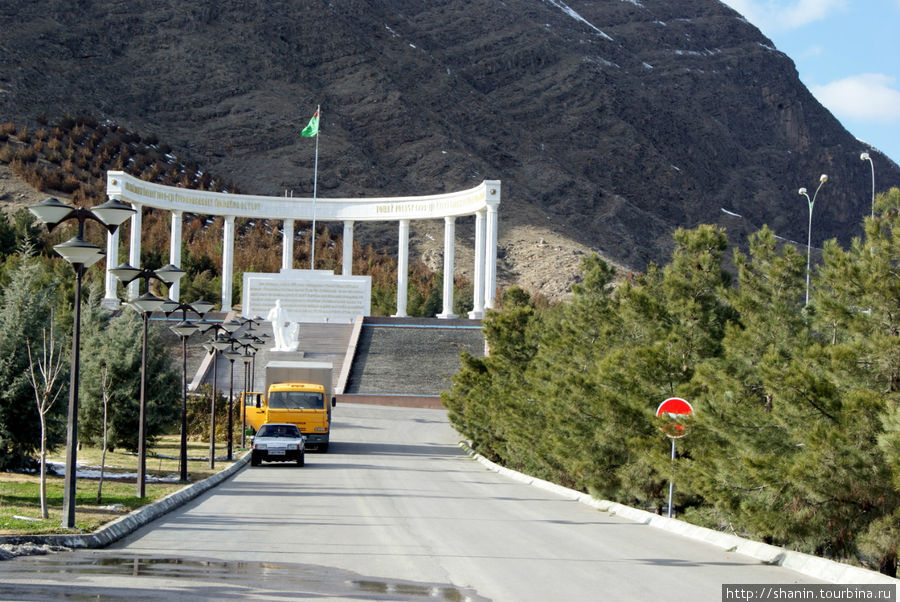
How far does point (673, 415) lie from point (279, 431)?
13847 mm

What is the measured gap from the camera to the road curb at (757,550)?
1038 centimetres

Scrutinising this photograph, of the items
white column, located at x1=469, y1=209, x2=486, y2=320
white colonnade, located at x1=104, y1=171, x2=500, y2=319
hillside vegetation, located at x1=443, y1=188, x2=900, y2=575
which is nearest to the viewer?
hillside vegetation, located at x1=443, y1=188, x2=900, y2=575

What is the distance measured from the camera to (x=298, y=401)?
32500 millimetres

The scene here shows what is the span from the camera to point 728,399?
14.9 metres

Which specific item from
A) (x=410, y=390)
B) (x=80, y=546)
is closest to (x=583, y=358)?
(x=80, y=546)

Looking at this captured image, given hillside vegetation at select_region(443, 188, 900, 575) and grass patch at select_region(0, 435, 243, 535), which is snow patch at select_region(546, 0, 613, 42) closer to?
grass patch at select_region(0, 435, 243, 535)

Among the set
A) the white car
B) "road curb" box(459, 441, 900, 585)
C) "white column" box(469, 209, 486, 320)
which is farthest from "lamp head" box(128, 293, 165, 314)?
"white column" box(469, 209, 486, 320)

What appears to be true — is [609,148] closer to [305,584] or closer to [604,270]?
[604,270]

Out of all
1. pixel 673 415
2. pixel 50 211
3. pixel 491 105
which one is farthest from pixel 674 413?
pixel 491 105

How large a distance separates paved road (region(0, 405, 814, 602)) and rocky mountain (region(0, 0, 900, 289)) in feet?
270

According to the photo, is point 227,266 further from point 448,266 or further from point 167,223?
point 167,223

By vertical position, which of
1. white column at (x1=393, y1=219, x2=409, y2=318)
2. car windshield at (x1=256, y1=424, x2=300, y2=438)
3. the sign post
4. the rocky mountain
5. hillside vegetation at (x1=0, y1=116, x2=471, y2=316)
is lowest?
car windshield at (x1=256, y1=424, x2=300, y2=438)

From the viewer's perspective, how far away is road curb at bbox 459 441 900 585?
34.0ft

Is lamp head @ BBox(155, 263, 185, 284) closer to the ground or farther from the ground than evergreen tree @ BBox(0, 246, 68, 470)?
farther from the ground
